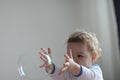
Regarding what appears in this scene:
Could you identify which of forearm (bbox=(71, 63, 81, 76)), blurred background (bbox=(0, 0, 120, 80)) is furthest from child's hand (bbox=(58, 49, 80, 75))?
blurred background (bbox=(0, 0, 120, 80))

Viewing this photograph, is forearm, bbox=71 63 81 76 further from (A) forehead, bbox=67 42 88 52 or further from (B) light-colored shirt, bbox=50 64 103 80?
(A) forehead, bbox=67 42 88 52

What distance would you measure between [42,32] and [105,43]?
49cm

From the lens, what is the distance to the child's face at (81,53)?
3.57 ft

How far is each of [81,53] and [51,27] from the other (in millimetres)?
1027

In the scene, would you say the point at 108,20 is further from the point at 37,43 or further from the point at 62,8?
the point at 37,43

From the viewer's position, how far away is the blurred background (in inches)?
79.8

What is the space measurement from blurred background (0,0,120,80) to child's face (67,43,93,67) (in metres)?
0.87

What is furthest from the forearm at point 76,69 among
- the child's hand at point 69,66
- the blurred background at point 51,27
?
the blurred background at point 51,27

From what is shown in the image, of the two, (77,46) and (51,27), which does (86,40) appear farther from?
(51,27)

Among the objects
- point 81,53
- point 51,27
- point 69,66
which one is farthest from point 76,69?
point 51,27

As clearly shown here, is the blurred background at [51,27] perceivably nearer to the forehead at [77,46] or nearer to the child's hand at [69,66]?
the forehead at [77,46]

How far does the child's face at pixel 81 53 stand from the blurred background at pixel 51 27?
0.87m

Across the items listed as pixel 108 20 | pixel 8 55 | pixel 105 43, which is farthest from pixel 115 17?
pixel 8 55

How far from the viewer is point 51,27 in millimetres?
2109
